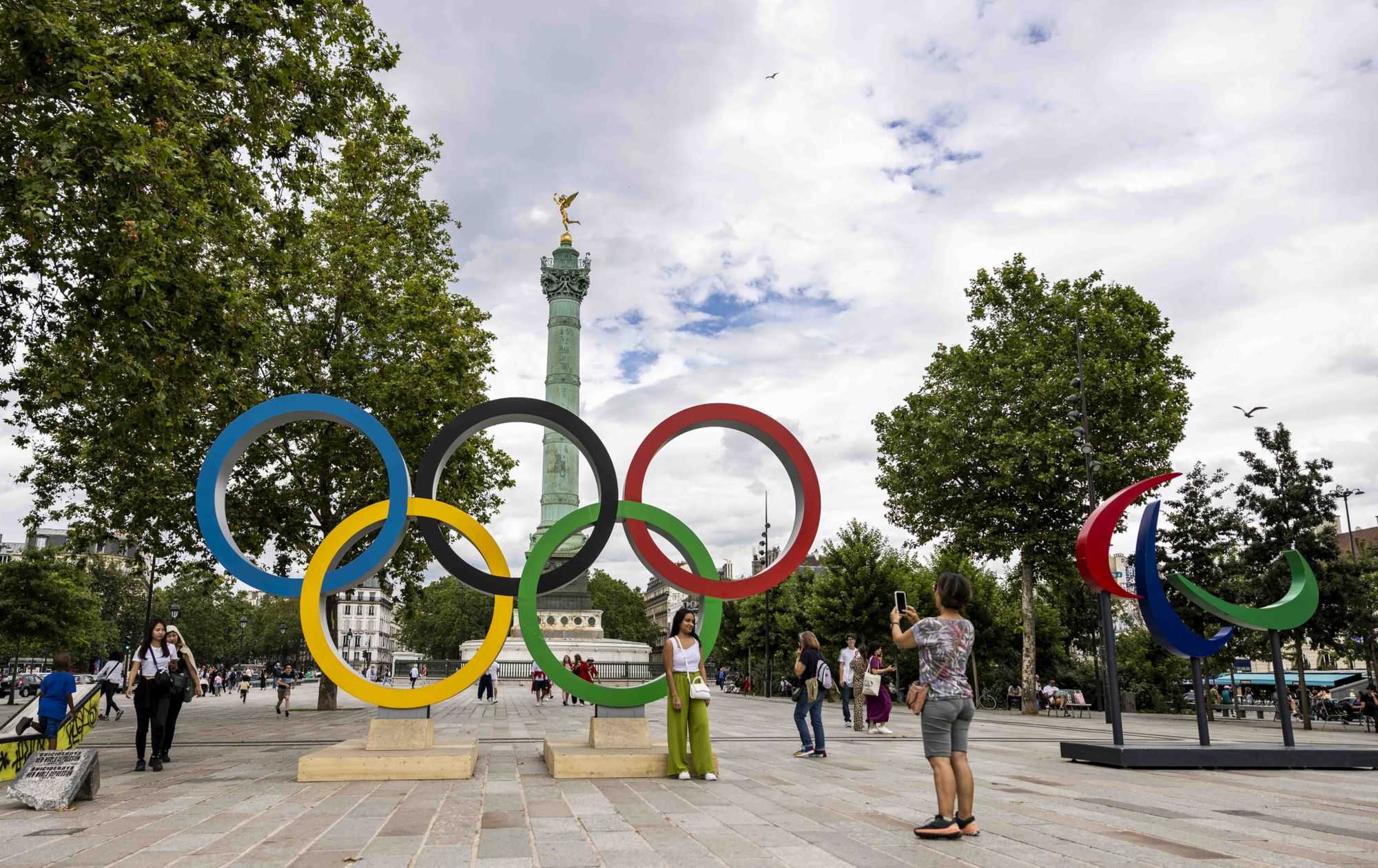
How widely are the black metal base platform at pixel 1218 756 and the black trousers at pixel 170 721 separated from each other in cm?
1187

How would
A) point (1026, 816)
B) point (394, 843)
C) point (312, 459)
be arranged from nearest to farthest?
point (394, 843) < point (1026, 816) < point (312, 459)

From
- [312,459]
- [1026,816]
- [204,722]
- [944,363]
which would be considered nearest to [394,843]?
[1026,816]

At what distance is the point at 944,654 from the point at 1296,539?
2324cm

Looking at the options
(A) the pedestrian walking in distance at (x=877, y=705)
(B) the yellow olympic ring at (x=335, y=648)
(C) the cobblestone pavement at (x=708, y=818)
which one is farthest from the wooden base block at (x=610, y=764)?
(A) the pedestrian walking in distance at (x=877, y=705)

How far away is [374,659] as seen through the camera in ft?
482

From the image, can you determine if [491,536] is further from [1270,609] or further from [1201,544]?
[1201,544]

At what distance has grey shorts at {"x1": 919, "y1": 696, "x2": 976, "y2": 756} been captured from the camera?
6.37 m

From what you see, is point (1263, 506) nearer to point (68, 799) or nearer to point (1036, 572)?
point (1036, 572)

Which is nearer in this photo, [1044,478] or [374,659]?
[1044,478]

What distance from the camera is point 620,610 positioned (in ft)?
345

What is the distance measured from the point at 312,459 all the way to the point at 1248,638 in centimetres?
2829

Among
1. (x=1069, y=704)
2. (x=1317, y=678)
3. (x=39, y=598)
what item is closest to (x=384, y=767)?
(x=1069, y=704)

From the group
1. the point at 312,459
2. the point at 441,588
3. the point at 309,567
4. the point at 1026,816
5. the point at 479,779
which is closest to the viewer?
the point at 1026,816

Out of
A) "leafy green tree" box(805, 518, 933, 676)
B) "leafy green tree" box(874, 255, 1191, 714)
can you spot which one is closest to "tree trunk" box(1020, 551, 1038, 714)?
"leafy green tree" box(874, 255, 1191, 714)
